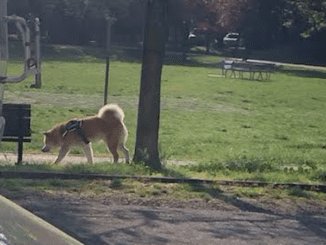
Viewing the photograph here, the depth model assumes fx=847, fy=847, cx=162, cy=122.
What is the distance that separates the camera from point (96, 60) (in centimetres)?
5016

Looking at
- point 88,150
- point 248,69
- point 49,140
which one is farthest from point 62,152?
point 248,69

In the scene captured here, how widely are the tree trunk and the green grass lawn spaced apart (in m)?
0.72

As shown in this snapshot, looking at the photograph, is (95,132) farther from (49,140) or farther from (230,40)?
(230,40)

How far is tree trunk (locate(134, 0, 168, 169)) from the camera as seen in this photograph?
36.5 ft

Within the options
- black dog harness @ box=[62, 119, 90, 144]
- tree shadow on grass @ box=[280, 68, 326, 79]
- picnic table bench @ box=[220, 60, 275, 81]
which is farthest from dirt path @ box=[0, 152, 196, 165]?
tree shadow on grass @ box=[280, 68, 326, 79]

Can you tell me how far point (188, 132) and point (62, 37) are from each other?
40.2 meters

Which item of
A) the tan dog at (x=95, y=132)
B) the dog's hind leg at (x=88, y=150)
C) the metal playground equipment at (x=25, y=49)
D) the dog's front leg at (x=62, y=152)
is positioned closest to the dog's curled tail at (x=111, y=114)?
the tan dog at (x=95, y=132)

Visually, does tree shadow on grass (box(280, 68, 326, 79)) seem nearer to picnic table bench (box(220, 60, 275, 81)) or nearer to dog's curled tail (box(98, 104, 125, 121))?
picnic table bench (box(220, 60, 275, 81))

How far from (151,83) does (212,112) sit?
1372cm

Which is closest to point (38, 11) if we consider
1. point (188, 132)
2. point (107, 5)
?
point (107, 5)

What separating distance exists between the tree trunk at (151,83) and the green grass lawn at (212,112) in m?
0.72

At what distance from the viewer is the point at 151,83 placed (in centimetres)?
1133

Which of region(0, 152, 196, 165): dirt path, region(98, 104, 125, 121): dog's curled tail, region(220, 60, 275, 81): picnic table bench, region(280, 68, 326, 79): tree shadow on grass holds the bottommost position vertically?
region(280, 68, 326, 79): tree shadow on grass

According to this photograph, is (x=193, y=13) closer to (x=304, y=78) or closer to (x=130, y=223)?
(x=304, y=78)
